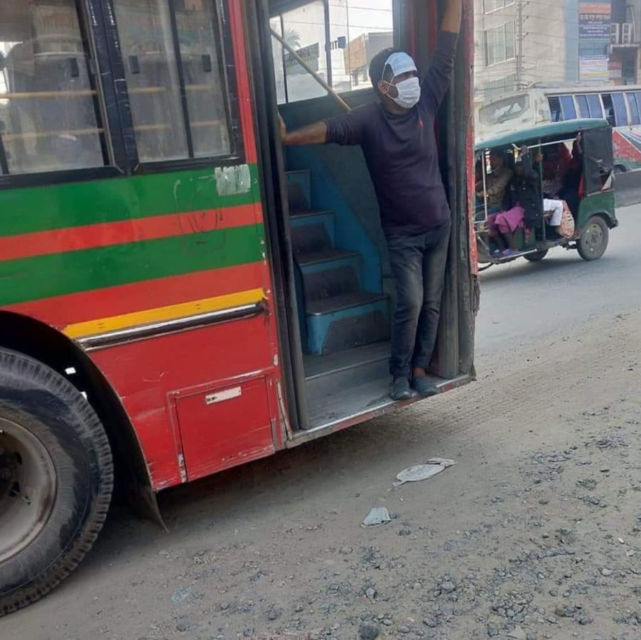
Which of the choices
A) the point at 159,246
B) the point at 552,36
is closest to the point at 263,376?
the point at 159,246

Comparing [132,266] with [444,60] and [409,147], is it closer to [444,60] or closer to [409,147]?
[409,147]

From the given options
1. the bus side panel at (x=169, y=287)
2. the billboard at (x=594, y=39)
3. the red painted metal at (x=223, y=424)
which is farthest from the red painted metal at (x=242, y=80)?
the billboard at (x=594, y=39)

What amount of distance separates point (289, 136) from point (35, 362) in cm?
162

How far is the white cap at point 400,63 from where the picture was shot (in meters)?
3.52

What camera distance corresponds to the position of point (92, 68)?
2.64 metres

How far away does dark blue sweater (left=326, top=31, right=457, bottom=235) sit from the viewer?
3621mm

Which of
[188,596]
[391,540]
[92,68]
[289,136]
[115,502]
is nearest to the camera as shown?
[92,68]

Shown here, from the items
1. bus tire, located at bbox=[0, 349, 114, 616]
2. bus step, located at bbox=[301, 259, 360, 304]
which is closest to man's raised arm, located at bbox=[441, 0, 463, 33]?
bus step, located at bbox=[301, 259, 360, 304]

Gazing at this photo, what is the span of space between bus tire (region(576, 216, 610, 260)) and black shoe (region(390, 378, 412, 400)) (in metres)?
7.30

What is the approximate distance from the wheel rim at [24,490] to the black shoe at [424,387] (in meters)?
2.06

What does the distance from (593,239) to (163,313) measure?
9.02 metres

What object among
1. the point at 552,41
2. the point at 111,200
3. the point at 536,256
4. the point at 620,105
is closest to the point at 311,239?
the point at 111,200

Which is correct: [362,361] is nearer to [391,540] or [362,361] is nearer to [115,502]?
[391,540]

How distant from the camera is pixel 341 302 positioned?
4445mm
